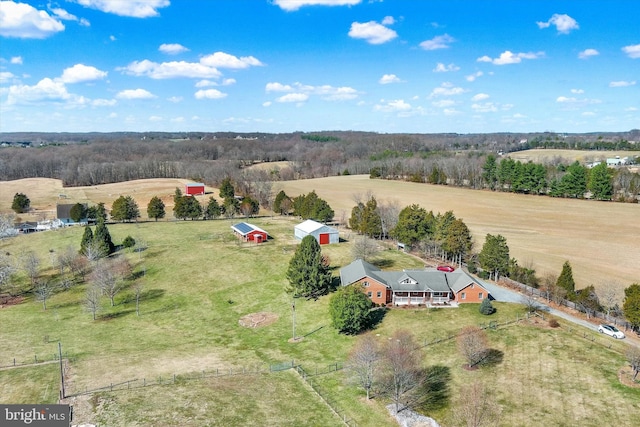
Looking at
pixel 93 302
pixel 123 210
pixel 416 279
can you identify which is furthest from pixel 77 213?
pixel 416 279

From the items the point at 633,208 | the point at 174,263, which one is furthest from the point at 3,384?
the point at 633,208

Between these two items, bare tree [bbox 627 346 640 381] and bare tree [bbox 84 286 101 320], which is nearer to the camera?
bare tree [bbox 627 346 640 381]

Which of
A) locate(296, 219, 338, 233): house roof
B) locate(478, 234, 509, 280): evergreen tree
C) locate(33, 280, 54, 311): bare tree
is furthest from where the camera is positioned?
locate(296, 219, 338, 233): house roof

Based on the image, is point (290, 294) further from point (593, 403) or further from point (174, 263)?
point (593, 403)

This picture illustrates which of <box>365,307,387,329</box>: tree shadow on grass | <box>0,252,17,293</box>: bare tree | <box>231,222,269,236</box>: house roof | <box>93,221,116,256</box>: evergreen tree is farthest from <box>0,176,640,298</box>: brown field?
<box>0,252,17,293</box>: bare tree

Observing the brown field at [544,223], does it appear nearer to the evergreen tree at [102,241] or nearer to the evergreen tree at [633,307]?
the evergreen tree at [633,307]

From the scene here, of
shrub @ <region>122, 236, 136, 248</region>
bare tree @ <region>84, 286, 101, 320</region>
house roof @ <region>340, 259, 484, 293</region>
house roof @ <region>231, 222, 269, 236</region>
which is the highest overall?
house roof @ <region>231, 222, 269, 236</region>

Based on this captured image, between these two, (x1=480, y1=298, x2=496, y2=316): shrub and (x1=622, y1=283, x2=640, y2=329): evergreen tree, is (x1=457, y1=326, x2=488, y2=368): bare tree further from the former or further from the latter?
(x1=622, y1=283, x2=640, y2=329): evergreen tree
